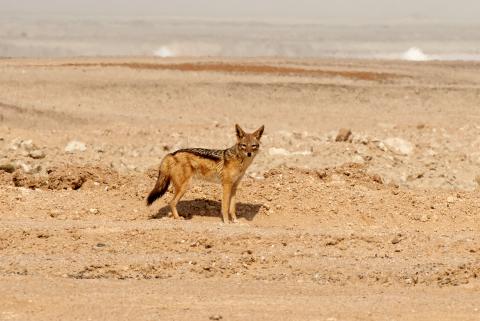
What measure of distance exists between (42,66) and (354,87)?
11657 millimetres

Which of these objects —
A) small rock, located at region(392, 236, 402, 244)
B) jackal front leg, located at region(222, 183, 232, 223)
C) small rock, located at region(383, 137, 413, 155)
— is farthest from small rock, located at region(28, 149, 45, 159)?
small rock, located at region(392, 236, 402, 244)

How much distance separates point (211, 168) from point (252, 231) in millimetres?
1568

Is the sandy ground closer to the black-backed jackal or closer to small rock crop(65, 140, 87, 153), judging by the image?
small rock crop(65, 140, 87, 153)

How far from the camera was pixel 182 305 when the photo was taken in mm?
10422

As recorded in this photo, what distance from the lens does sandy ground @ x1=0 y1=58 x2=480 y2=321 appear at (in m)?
10.6

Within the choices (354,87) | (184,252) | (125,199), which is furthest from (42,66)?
(184,252)

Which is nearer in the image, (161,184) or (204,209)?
(161,184)

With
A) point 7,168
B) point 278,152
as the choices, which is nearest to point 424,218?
point 278,152

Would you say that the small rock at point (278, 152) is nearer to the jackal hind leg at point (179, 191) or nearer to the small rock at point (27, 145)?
the small rock at point (27, 145)

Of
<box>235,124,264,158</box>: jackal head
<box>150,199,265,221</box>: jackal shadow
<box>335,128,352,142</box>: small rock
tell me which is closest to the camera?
<box>235,124,264,158</box>: jackal head

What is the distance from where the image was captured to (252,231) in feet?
43.5

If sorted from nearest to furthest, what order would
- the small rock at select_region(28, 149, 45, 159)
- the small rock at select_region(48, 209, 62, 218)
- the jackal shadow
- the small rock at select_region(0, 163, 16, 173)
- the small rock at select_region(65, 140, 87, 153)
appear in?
the small rock at select_region(48, 209, 62, 218)
the jackal shadow
the small rock at select_region(0, 163, 16, 173)
the small rock at select_region(28, 149, 45, 159)
the small rock at select_region(65, 140, 87, 153)

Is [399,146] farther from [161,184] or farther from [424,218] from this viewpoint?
[161,184]

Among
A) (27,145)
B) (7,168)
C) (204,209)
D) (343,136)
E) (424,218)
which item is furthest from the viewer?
(343,136)
